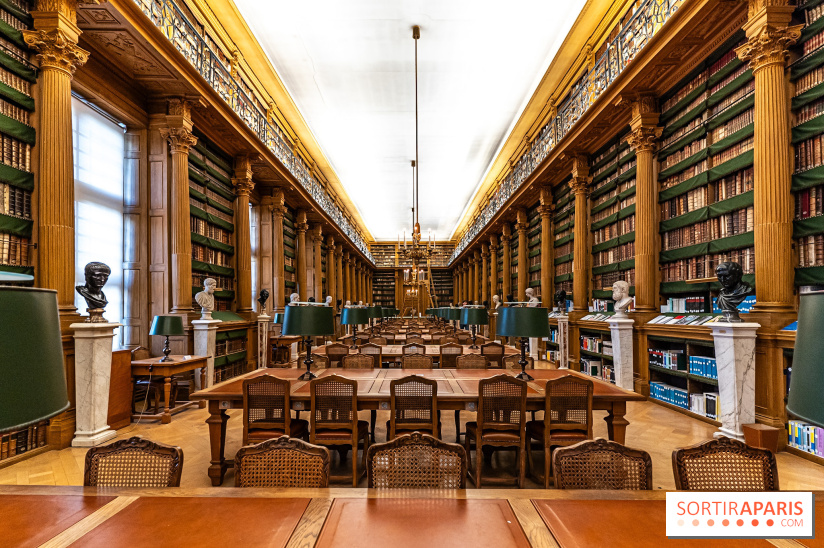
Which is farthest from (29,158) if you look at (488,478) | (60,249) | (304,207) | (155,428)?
(304,207)

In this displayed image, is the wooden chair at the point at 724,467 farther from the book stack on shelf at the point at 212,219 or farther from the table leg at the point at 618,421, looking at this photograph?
the book stack on shelf at the point at 212,219

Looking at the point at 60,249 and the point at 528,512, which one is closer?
the point at 528,512

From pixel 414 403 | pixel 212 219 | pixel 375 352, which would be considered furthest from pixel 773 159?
pixel 212 219

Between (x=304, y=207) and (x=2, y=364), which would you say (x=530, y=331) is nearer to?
(x=2, y=364)

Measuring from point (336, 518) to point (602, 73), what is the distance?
24.0 feet

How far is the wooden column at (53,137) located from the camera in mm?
4203

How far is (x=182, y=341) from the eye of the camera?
6.66m

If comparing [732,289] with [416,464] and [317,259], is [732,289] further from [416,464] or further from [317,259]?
[317,259]

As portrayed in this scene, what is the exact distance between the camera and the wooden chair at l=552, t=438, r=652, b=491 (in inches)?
→ 72.1

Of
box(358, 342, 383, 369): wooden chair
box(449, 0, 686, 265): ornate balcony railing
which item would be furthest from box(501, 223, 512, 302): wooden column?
box(358, 342, 383, 369): wooden chair

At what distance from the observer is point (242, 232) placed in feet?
29.5

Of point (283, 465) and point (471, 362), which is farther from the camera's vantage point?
point (471, 362)

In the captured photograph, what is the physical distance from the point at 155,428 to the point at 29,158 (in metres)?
2.90

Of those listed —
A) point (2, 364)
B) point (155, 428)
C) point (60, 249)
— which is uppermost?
point (60, 249)
